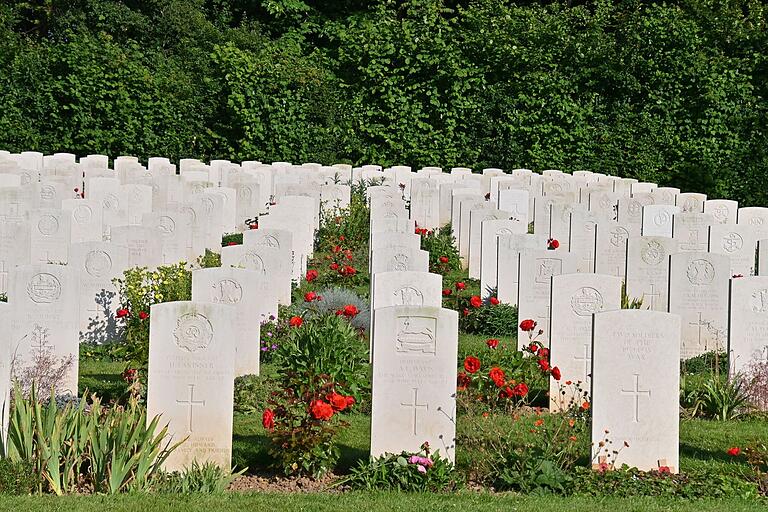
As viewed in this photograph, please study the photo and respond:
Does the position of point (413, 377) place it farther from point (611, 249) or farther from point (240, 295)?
point (611, 249)

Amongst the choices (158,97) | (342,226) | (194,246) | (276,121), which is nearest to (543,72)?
(276,121)

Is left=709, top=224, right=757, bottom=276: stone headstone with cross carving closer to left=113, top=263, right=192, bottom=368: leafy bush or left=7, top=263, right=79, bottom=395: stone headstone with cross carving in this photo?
left=113, top=263, right=192, bottom=368: leafy bush

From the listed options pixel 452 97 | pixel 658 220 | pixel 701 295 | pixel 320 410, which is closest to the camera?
pixel 320 410

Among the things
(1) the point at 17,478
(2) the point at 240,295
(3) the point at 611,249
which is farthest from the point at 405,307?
(3) the point at 611,249

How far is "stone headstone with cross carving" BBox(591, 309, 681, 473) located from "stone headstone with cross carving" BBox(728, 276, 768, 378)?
2.08m

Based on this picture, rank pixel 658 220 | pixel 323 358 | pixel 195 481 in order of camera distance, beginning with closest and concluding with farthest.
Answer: pixel 195 481
pixel 323 358
pixel 658 220

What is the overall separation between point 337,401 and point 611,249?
7690mm

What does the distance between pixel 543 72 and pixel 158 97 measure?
8.39 metres

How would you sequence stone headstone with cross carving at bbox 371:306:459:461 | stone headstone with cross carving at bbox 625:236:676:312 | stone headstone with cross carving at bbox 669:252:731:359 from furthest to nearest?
stone headstone with cross carving at bbox 625:236:676:312, stone headstone with cross carving at bbox 669:252:731:359, stone headstone with cross carving at bbox 371:306:459:461

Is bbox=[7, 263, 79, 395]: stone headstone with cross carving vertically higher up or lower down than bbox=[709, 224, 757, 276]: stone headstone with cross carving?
lower down

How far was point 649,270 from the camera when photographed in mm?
13648

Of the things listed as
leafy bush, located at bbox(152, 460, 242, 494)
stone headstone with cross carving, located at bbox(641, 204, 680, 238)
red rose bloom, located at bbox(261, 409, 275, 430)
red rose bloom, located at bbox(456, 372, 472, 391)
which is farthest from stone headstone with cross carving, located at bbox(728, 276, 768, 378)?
stone headstone with cross carving, located at bbox(641, 204, 680, 238)

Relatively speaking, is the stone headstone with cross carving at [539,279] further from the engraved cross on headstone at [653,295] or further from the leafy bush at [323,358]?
the leafy bush at [323,358]

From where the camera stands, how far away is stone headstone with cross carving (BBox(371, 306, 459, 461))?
837cm
